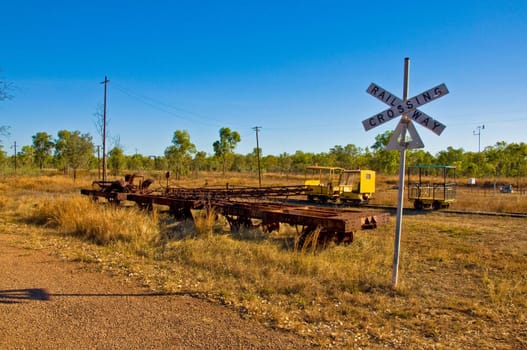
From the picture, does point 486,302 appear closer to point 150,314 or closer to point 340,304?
point 340,304

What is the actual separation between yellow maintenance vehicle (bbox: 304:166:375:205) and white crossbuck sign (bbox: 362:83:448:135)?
14.7 m

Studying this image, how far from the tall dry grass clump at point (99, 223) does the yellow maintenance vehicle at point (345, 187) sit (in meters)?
12.0

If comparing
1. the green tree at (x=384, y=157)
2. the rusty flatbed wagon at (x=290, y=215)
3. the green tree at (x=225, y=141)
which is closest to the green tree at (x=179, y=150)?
the green tree at (x=225, y=141)

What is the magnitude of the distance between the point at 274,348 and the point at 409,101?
3.44m

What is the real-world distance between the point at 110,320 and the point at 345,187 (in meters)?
17.6

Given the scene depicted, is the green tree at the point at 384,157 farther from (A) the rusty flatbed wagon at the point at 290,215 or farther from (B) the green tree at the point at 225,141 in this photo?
(A) the rusty flatbed wagon at the point at 290,215

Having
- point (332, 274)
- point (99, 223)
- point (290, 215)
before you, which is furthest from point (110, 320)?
point (99, 223)

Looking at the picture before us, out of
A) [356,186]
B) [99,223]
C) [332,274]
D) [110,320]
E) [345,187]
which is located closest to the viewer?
[110,320]

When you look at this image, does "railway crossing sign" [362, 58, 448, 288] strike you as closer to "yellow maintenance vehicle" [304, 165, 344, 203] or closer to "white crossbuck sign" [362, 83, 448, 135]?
"white crossbuck sign" [362, 83, 448, 135]

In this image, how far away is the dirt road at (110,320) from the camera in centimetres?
329

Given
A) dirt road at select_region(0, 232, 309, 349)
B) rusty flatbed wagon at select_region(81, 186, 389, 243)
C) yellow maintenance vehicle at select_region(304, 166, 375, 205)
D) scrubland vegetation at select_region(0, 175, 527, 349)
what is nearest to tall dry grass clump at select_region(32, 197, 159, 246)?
scrubland vegetation at select_region(0, 175, 527, 349)

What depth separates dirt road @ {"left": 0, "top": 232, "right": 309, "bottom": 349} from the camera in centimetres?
329

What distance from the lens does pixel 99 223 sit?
27.9ft

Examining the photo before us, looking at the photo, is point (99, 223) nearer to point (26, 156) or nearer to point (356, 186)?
point (356, 186)
